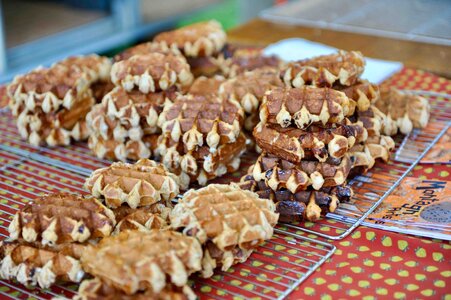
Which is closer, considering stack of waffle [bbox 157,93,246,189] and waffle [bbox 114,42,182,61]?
stack of waffle [bbox 157,93,246,189]

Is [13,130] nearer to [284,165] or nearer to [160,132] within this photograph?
[160,132]

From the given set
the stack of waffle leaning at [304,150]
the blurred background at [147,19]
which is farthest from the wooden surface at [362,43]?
the stack of waffle leaning at [304,150]

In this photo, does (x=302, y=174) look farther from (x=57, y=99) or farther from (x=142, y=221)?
(x=57, y=99)

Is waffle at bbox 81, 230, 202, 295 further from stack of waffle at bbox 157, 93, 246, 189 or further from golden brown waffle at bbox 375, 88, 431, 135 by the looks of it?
golden brown waffle at bbox 375, 88, 431, 135

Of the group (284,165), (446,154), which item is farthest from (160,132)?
(446,154)

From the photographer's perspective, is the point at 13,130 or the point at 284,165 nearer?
the point at 284,165

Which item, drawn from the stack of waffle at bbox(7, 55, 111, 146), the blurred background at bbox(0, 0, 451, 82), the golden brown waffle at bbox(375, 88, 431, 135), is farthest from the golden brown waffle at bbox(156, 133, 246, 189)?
the blurred background at bbox(0, 0, 451, 82)
